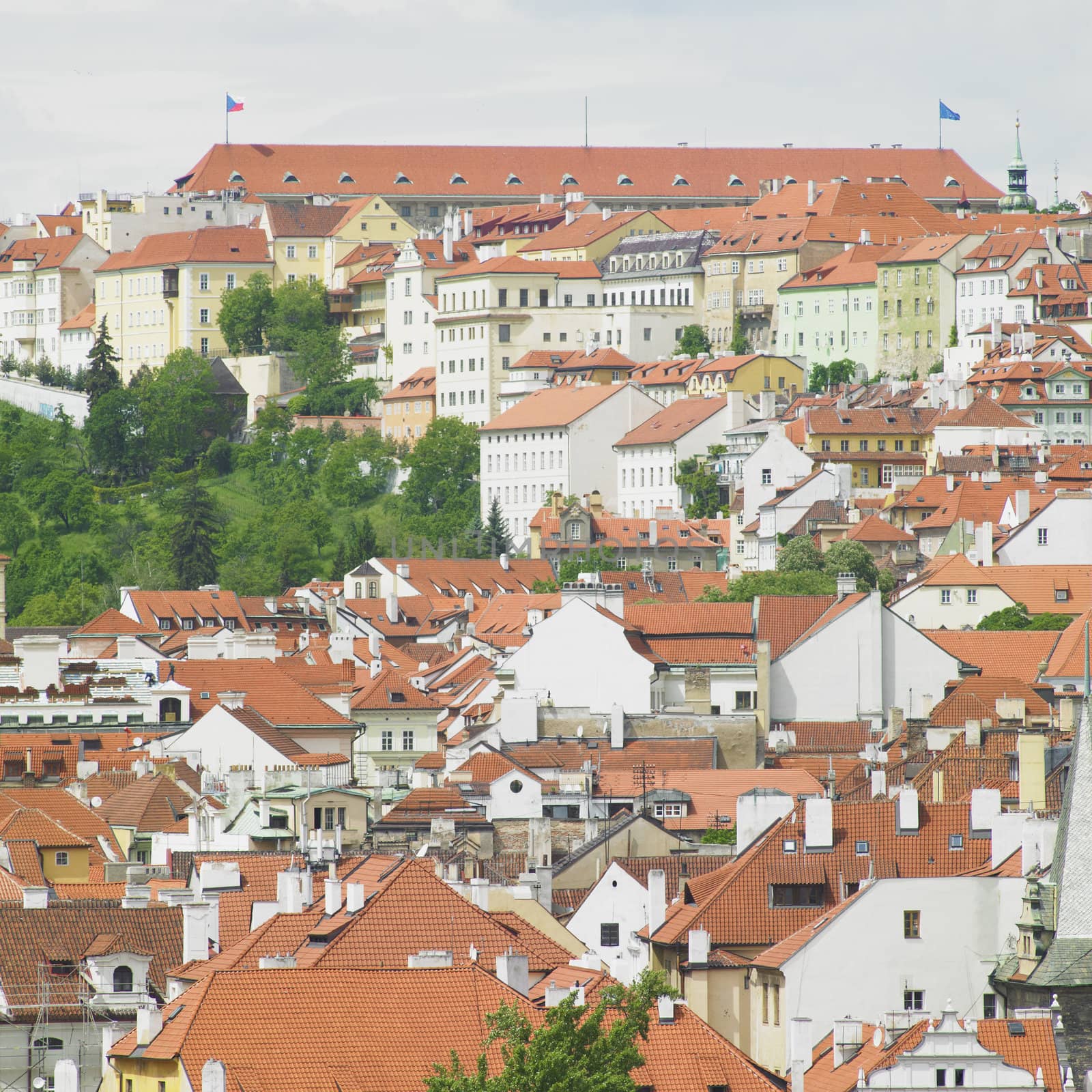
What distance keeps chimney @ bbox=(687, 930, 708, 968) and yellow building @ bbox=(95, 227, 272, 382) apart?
5078 inches

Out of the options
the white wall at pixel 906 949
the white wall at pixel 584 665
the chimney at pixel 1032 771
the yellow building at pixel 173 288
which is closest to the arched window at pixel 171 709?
the white wall at pixel 584 665

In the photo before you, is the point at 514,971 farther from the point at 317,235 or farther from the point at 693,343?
the point at 317,235

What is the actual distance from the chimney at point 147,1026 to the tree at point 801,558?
74.7m

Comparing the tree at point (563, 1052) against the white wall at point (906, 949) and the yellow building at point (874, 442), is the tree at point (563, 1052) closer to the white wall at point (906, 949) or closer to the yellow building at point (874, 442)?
the white wall at point (906, 949)

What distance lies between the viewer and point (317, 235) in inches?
6683

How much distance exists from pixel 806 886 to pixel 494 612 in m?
59.5

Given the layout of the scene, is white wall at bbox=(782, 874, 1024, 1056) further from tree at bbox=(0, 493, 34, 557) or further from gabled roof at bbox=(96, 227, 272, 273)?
gabled roof at bbox=(96, 227, 272, 273)

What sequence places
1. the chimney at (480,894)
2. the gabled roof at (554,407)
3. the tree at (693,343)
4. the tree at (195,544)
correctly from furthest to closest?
the tree at (693,343) → the gabled roof at (554,407) → the tree at (195,544) → the chimney at (480,894)

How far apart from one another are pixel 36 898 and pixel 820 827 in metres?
9.30

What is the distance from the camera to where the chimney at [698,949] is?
120 feet

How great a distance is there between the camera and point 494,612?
98.2 metres

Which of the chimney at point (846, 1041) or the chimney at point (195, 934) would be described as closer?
the chimney at point (846, 1041)

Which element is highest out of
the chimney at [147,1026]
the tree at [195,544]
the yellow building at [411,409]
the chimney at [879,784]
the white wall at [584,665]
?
the yellow building at [411,409]

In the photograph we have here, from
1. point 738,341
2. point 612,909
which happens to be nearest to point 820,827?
point 612,909
